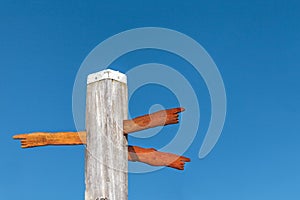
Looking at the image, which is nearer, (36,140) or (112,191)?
(112,191)

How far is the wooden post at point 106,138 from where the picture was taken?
163 inches

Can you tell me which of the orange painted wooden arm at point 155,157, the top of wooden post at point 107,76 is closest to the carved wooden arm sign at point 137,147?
the orange painted wooden arm at point 155,157

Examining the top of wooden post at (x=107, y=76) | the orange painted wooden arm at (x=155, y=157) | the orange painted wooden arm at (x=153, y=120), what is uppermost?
the top of wooden post at (x=107, y=76)

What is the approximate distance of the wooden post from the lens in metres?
4.15

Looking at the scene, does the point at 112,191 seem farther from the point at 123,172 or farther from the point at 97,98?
the point at 97,98

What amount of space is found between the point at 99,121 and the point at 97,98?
0.65ft

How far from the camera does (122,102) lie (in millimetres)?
4395

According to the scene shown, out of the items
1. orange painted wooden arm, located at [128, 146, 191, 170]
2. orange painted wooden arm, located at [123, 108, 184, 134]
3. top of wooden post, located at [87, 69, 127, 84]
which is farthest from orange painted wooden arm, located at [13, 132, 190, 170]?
top of wooden post, located at [87, 69, 127, 84]

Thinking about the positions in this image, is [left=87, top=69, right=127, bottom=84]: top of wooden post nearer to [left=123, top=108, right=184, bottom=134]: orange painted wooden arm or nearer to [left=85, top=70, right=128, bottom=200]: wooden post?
[left=85, top=70, right=128, bottom=200]: wooden post

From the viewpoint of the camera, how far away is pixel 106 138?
13.9ft

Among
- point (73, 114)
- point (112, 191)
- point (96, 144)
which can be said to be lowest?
point (112, 191)

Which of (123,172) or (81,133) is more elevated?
(81,133)

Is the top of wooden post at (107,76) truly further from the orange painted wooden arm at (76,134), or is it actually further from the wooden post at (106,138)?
the orange painted wooden arm at (76,134)

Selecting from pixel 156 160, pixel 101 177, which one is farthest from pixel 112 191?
pixel 156 160
